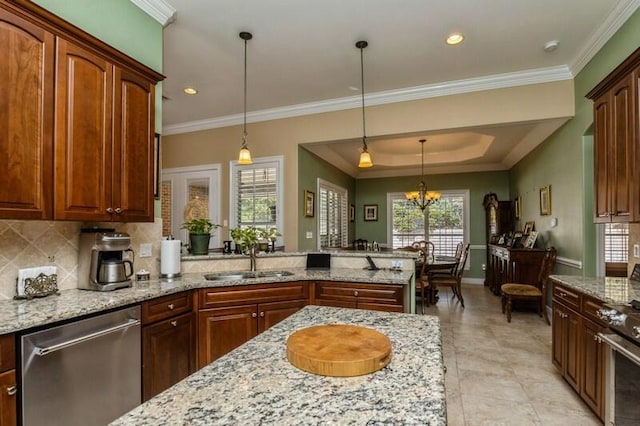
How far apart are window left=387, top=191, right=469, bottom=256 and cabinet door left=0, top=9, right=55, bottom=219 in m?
7.45

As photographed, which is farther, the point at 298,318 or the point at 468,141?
the point at 468,141

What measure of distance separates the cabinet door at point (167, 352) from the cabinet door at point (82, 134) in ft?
2.71

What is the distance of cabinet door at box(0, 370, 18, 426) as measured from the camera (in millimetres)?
1381

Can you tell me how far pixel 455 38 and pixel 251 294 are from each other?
292 cm

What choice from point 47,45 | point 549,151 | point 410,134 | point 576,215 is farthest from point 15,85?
point 549,151

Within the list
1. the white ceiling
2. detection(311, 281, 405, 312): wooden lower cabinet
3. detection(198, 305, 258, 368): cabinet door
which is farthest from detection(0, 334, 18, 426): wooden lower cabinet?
the white ceiling

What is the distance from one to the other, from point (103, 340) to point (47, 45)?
1627 mm

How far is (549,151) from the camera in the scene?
15.8ft

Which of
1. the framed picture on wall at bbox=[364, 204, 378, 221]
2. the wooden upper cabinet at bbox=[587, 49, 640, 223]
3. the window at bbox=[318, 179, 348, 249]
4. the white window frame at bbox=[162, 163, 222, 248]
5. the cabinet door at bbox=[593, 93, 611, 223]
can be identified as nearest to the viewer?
the wooden upper cabinet at bbox=[587, 49, 640, 223]

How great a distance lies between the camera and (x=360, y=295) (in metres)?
2.91

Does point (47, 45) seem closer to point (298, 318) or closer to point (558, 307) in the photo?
point (298, 318)

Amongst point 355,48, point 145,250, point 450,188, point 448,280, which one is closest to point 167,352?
point 145,250

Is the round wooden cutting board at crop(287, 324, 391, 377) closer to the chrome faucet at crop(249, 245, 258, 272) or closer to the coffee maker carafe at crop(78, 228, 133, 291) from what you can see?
the coffee maker carafe at crop(78, 228, 133, 291)

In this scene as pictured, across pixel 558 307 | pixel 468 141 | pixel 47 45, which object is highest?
pixel 468 141
